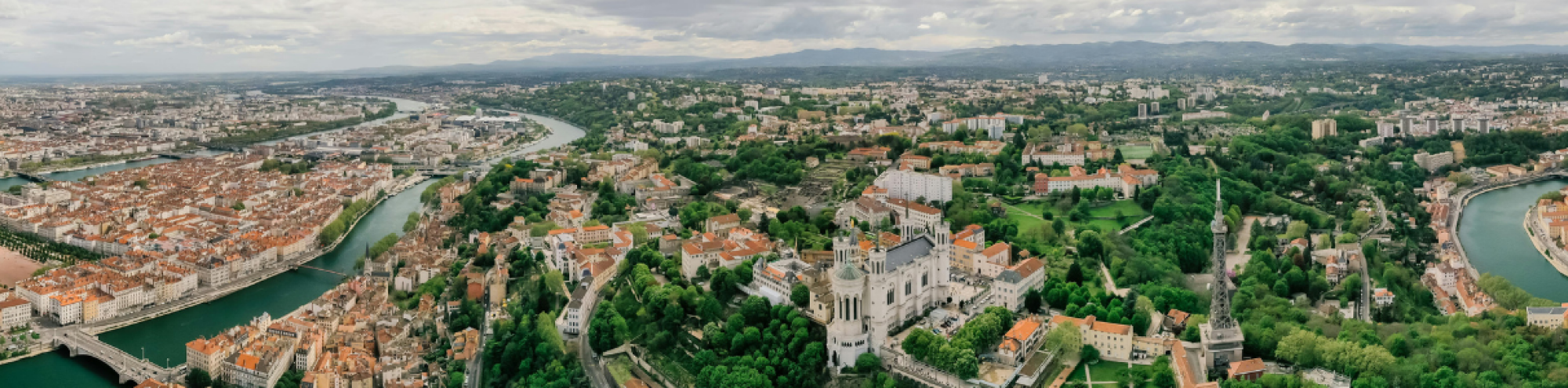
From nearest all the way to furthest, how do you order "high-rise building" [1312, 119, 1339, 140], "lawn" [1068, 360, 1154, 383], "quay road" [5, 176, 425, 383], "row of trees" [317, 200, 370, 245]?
"lawn" [1068, 360, 1154, 383] → "quay road" [5, 176, 425, 383] → "row of trees" [317, 200, 370, 245] → "high-rise building" [1312, 119, 1339, 140]

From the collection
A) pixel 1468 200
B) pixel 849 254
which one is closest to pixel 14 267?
pixel 849 254

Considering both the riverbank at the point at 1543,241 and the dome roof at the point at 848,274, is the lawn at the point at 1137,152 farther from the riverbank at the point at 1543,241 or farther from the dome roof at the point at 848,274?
the dome roof at the point at 848,274

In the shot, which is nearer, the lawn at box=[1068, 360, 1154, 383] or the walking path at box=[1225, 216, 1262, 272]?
the lawn at box=[1068, 360, 1154, 383]

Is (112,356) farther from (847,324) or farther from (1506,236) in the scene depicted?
(1506,236)

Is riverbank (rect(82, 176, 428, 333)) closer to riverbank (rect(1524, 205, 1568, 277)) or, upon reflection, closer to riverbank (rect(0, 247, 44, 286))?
riverbank (rect(0, 247, 44, 286))

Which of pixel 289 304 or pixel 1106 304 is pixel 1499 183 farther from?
pixel 289 304

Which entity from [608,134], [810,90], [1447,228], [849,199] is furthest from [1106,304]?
[810,90]

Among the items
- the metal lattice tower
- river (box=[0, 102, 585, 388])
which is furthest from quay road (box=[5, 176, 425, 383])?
the metal lattice tower
